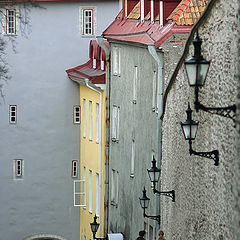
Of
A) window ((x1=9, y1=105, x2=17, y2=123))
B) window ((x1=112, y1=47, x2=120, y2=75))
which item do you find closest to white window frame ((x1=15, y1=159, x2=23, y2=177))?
window ((x1=9, y1=105, x2=17, y2=123))

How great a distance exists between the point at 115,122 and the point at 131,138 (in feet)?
10.6

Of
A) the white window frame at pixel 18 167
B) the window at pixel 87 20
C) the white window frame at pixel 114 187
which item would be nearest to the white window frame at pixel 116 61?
the white window frame at pixel 114 187

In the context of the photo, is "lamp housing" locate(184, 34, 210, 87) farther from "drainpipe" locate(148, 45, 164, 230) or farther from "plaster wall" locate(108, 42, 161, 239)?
"plaster wall" locate(108, 42, 161, 239)

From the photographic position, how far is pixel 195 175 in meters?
12.9

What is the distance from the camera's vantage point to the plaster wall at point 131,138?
21.1m

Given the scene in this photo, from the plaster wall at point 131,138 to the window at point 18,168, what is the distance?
6472 mm

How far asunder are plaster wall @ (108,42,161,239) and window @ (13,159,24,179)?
647cm

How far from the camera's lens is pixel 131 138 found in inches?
936

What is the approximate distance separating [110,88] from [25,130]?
21.3 feet

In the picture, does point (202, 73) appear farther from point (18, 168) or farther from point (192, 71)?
point (18, 168)

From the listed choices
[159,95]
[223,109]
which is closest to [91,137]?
[159,95]

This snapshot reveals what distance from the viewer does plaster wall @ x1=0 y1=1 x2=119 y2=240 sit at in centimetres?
3200

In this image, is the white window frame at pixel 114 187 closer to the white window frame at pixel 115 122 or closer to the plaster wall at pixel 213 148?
the white window frame at pixel 115 122

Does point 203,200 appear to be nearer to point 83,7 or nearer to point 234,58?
point 234,58
